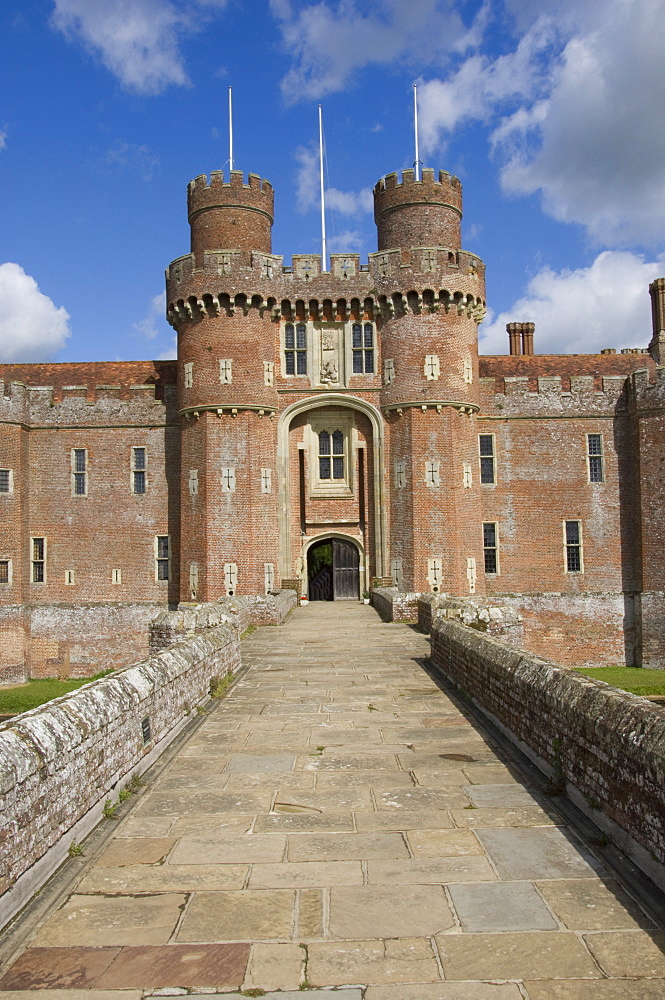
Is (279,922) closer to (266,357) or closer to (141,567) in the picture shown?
(266,357)

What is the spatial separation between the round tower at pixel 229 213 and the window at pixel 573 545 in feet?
48.6

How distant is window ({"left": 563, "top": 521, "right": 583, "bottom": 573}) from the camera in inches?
1207

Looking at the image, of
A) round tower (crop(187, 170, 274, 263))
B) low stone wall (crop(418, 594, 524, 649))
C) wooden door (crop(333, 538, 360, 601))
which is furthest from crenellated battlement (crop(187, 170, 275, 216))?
low stone wall (crop(418, 594, 524, 649))

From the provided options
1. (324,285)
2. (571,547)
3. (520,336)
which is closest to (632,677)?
(571,547)

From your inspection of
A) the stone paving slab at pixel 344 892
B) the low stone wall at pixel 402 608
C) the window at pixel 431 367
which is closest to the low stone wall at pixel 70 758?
the stone paving slab at pixel 344 892

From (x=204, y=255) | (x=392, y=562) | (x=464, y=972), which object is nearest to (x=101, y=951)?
(x=464, y=972)

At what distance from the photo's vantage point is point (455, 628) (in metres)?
13.6

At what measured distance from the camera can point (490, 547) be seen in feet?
101

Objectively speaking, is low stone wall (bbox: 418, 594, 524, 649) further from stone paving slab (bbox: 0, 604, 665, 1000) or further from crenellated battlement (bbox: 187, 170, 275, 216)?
crenellated battlement (bbox: 187, 170, 275, 216)

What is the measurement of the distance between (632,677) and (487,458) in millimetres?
8975

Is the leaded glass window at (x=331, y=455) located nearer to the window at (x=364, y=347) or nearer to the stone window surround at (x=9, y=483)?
the window at (x=364, y=347)

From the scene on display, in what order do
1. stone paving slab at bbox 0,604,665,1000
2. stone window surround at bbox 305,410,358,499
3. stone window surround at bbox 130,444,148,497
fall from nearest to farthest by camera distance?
stone paving slab at bbox 0,604,665,1000 → stone window surround at bbox 305,410,358,499 → stone window surround at bbox 130,444,148,497

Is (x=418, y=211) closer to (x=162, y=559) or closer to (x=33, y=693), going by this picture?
(x=162, y=559)

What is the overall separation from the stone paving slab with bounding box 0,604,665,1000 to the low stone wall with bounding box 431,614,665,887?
0.31m
